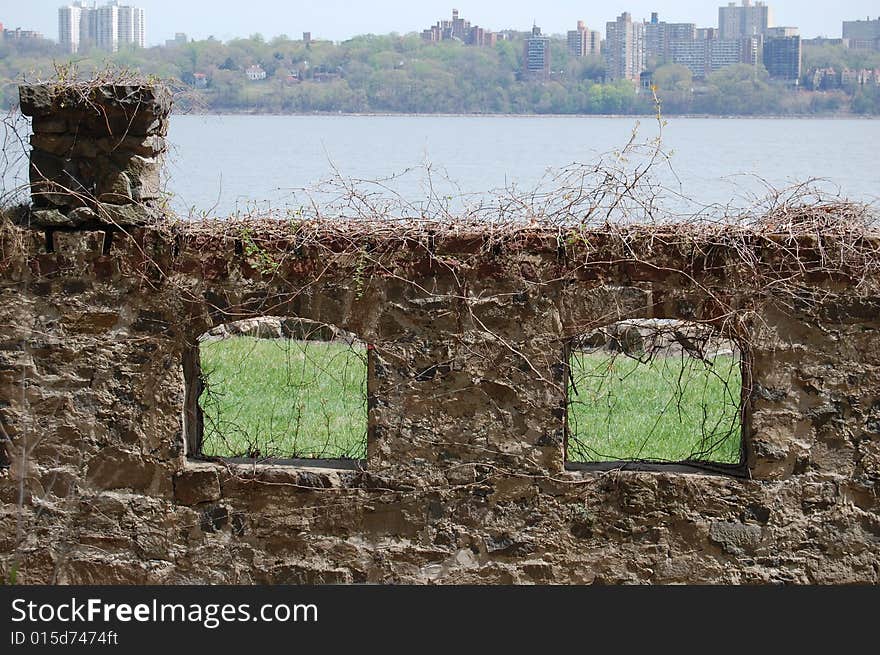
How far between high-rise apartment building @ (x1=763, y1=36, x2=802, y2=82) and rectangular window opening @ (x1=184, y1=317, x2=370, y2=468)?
57.9 ft

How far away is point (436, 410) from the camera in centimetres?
520

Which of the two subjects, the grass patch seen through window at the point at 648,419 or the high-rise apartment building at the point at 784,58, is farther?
the high-rise apartment building at the point at 784,58

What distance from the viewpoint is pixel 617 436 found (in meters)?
9.81

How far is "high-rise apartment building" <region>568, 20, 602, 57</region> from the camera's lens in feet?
93.6

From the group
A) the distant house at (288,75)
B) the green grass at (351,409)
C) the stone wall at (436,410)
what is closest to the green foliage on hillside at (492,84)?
the distant house at (288,75)

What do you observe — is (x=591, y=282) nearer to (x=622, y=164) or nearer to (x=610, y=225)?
(x=610, y=225)

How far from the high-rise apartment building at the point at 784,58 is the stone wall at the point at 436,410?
915 inches

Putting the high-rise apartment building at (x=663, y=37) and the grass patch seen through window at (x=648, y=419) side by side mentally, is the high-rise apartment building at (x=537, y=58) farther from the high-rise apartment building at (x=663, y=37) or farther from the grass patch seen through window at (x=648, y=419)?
the grass patch seen through window at (x=648, y=419)

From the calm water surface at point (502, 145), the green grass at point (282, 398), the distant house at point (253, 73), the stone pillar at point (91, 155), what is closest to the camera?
the stone pillar at point (91, 155)

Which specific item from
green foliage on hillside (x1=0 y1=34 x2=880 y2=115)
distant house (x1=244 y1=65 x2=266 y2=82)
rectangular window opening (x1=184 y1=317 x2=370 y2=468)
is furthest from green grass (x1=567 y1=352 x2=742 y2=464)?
green foliage on hillside (x1=0 y1=34 x2=880 y2=115)

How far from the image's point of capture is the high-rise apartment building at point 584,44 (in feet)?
93.6

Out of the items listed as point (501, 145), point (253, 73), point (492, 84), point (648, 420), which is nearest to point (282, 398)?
point (648, 420)

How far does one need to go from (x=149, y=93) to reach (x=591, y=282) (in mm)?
2443

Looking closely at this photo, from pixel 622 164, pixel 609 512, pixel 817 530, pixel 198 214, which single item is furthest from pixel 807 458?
pixel 198 214
